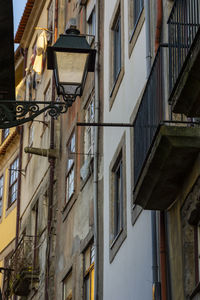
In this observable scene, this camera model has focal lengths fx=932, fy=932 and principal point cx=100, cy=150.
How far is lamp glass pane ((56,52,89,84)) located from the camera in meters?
11.0

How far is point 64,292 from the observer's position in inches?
843

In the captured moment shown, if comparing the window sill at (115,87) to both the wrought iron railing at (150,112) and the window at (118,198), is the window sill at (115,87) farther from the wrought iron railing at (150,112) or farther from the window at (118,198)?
the wrought iron railing at (150,112)

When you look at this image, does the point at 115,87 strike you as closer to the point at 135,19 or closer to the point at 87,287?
the point at 135,19

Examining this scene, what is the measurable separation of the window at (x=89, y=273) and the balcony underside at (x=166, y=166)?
6.77m

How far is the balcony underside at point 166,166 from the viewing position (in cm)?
1038

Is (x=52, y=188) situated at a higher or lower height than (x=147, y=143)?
higher

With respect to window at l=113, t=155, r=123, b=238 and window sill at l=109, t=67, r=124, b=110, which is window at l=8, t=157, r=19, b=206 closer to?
window sill at l=109, t=67, r=124, b=110

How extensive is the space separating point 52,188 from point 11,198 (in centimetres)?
899

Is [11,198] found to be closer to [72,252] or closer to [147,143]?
[72,252]

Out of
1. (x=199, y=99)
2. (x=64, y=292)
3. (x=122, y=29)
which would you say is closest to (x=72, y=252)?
(x=64, y=292)

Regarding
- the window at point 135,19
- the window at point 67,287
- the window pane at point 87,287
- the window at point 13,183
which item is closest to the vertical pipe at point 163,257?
the window at point 135,19

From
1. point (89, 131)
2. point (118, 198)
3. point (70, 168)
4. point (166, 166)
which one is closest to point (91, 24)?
point (89, 131)

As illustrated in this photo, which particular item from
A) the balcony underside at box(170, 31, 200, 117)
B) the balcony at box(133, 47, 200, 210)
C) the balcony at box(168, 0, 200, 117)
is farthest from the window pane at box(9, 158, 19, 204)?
the balcony underside at box(170, 31, 200, 117)

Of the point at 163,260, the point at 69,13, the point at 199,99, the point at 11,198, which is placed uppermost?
the point at 69,13
